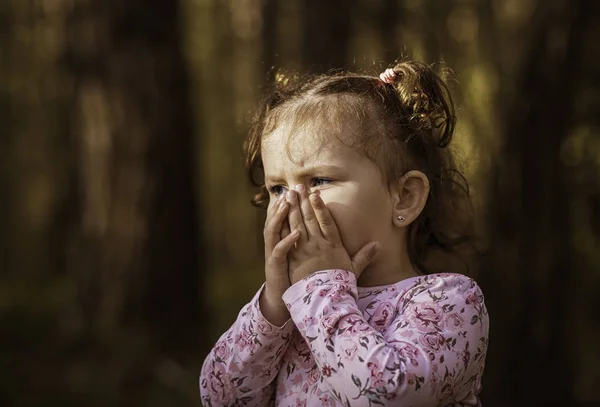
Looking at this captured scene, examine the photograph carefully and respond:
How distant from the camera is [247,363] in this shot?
2.17m

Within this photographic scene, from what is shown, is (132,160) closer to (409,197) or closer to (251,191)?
(251,191)

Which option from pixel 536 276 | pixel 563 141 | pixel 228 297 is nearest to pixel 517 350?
pixel 536 276

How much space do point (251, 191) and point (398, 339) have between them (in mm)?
3308

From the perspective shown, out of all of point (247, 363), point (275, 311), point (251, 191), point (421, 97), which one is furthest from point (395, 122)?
point (251, 191)

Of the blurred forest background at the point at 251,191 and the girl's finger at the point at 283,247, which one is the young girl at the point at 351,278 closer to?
the girl's finger at the point at 283,247

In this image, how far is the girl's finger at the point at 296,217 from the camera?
6.94ft

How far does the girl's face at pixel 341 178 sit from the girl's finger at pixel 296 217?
6cm

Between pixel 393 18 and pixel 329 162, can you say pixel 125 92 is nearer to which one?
pixel 393 18

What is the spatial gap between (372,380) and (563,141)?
2.89 metres

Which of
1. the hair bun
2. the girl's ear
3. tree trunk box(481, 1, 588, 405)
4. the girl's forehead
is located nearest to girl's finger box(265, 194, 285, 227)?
the girl's forehead

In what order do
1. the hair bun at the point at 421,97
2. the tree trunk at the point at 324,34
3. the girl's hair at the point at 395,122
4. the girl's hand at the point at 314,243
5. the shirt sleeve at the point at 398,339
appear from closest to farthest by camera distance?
the shirt sleeve at the point at 398,339 → the girl's hand at the point at 314,243 → the girl's hair at the point at 395,122 → the hair bun at the point at 421,97 → the tree trunk at the point at 324,34

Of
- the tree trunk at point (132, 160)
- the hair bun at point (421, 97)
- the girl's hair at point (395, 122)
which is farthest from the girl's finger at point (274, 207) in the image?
the tree trunk at point (132, 160)

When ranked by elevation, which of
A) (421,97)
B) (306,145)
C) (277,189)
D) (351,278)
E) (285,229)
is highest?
(421,97)

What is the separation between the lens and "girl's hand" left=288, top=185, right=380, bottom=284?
2084 mm
